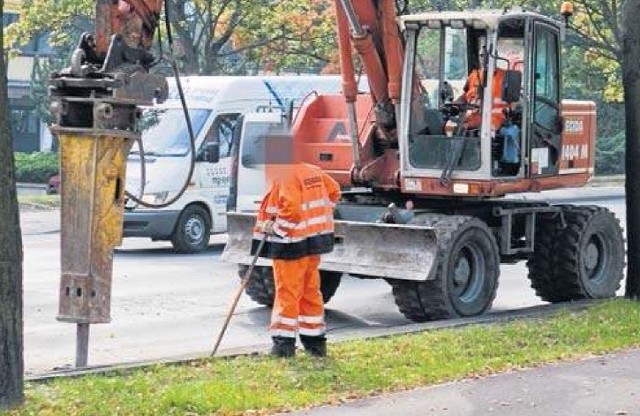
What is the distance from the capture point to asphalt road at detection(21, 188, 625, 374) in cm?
1334

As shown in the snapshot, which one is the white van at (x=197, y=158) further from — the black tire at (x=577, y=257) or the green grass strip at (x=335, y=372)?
the green grass strip at (x=335, y=372)

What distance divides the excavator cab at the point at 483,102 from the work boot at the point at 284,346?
5.40 metres

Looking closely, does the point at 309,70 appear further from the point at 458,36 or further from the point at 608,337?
the point at 608,337

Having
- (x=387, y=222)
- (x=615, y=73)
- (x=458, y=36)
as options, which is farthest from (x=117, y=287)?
(x=615, y=73)

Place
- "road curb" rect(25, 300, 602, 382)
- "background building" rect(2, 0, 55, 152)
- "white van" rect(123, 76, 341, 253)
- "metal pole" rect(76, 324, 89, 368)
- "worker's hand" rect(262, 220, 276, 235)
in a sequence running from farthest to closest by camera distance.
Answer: "background building" rect(2, 0, 55, 152) < "white van" rect(123, 76, 341, 253) < "worker's hand" rect(262, 220, 276, 235) < "metal pole" rect(76, 324, 89, 368) < "road curb" rect(25, 300, 602, 382)

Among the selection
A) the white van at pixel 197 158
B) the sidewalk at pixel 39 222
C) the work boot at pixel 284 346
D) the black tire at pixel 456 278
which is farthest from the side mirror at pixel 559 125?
the sidewalk at pixel 39 222

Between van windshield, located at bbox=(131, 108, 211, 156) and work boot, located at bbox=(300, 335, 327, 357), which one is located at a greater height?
van windshield, located at bbox=(131, 108, 211, 156)

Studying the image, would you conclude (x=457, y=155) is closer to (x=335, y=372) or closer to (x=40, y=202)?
(x=335, y=372)

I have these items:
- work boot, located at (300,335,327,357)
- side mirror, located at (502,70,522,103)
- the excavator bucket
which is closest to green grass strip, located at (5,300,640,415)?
work boot, located at (300,335,327,357)

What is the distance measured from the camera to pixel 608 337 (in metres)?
12.8

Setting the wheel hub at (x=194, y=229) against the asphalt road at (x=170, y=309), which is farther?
the wheel hub at (x=194, y=229)

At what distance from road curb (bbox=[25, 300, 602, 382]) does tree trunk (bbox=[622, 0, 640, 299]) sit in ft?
2.06

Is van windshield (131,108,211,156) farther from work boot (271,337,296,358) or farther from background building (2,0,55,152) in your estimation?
background building (2,0,55,152)

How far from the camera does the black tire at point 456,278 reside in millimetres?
14945
